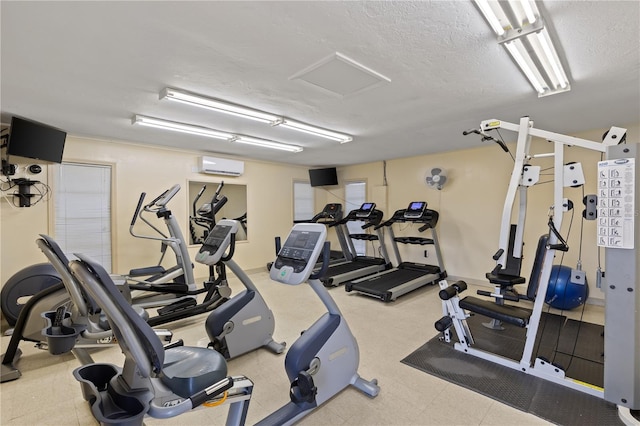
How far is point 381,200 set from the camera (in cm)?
662

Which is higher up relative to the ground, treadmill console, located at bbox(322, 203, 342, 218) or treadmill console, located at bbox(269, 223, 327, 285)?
treadmill console, located at bbox(322, 203, 342, 218)

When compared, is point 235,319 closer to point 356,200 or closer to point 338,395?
point 338,395

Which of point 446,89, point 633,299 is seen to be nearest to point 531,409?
point 633,299

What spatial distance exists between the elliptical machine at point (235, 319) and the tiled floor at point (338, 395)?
4.6 inches

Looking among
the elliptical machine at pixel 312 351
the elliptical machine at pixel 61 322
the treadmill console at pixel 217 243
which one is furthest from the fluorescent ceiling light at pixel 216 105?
the elliptical machine at pixel 312 351

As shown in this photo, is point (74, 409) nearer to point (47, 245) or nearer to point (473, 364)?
point (47, 245)

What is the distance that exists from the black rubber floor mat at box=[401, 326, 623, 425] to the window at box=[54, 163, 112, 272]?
181 inches

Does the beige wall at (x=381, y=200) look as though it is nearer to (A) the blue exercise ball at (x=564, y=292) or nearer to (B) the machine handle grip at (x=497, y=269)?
(A) the blue exercise ball at (x=564, y=292)

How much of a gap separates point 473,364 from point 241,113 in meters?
3.40

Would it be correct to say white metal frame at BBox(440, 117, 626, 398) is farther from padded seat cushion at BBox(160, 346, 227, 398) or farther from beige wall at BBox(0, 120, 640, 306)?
padded seat cushion at BBox(160, 346, 227, 398)

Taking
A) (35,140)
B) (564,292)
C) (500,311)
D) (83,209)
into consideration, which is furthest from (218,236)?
(564,292)

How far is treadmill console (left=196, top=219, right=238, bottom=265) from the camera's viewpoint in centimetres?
287

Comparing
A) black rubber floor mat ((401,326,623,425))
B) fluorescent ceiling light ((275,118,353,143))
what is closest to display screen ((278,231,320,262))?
black rubber floor mat ((401,326,623,425))

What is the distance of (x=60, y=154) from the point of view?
3689 mm
